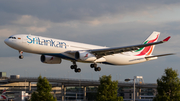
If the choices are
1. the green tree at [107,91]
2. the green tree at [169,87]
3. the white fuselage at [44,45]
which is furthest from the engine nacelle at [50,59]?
the green tree at [169,87]

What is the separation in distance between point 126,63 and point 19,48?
27761 millimetres

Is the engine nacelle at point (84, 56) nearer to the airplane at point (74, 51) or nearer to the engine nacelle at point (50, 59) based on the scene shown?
the airplane at point (74, 51)

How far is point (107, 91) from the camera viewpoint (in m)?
51.6

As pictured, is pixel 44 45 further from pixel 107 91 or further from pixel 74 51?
pixel 107 91

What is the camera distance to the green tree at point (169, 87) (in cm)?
4384

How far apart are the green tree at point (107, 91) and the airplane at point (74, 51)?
20.2 feet

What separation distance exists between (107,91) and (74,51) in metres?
10.6

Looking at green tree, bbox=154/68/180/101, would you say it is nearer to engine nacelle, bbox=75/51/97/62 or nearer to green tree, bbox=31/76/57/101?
engine nacelle, bbox=75/51/97/62

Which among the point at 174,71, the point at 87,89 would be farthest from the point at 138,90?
the point at 174,71

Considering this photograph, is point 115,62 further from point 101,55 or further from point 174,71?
point 174,71

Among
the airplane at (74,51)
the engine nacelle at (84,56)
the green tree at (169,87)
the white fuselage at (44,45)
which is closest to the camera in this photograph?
the green tree at (169,87)

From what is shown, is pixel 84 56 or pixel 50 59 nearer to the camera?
pixel 84 56

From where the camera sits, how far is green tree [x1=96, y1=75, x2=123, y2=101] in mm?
50456

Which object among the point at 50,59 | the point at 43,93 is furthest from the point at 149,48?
the point at 43,93
